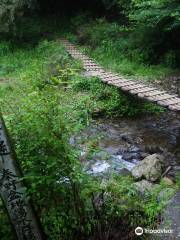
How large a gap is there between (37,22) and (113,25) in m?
3.76

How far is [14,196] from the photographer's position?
370cm

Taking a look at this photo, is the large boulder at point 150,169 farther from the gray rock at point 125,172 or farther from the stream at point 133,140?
the stream at point 133,140

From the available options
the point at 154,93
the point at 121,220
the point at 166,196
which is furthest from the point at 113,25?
the point at 121,220

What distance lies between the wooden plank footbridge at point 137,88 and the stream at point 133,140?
805 millimetres

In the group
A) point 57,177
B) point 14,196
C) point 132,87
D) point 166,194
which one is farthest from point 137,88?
point 14,196

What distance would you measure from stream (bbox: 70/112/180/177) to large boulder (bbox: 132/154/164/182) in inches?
Answer: 8.1

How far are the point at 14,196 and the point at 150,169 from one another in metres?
3.14

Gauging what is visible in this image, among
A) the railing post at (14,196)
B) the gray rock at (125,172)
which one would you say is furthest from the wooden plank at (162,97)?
the railing post at (14,196)

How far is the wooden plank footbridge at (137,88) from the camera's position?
25.5 ft

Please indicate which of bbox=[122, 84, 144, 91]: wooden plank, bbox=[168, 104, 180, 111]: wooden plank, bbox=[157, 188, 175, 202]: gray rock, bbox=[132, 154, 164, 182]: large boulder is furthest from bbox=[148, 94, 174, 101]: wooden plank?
bbox=[157, 188, 175, 202]: gray rock

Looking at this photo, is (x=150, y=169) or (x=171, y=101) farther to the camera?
(x=171, y=101)

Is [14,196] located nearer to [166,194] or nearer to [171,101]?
[166,194]

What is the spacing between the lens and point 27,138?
12.6 ft

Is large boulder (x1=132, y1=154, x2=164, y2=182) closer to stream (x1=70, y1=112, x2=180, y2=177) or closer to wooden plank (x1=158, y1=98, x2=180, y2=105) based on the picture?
stream (x1=70, y1=112, x2=180, y2=177)
